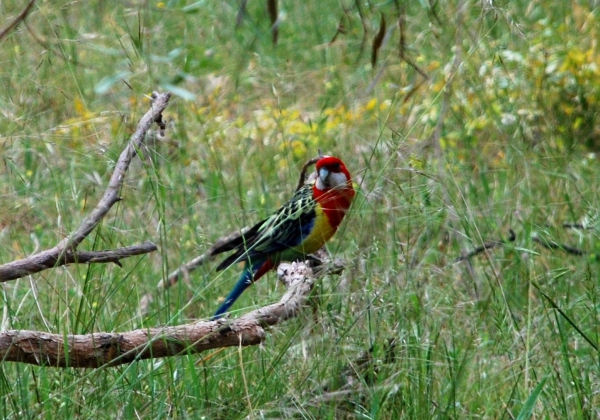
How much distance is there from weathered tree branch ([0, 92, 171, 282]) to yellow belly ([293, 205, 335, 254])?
85 centimetres

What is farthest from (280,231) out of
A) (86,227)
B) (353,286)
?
(86,227)

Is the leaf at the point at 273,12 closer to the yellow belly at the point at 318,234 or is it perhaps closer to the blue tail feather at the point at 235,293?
the blue tail feather at the point at 235,293

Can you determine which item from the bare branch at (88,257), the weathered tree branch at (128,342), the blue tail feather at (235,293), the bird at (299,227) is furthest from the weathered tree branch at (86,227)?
the bird at (299,227)

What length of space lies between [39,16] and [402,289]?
107 centimetres

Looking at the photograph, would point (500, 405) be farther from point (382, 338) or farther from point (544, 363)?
point (382, 338)

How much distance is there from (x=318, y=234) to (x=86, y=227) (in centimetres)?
115

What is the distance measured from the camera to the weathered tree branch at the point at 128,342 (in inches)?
63.0

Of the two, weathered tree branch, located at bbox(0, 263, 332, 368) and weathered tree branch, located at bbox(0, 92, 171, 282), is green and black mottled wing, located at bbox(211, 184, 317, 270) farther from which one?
Result: weathered tree branch, located at bbox(0, 263, 332, 368)

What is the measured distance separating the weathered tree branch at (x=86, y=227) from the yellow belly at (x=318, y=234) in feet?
2.78

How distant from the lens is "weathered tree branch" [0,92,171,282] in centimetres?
175

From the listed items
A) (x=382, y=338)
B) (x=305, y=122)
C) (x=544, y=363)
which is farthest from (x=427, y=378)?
(x=305, y=122)

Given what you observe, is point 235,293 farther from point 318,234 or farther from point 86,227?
point 86,227

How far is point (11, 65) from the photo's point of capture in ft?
8.28

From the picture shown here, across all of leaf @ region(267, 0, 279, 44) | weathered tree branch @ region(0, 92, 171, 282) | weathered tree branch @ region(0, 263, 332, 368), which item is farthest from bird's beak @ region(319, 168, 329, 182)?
leaf @ region(267, 0, 279, 44)
